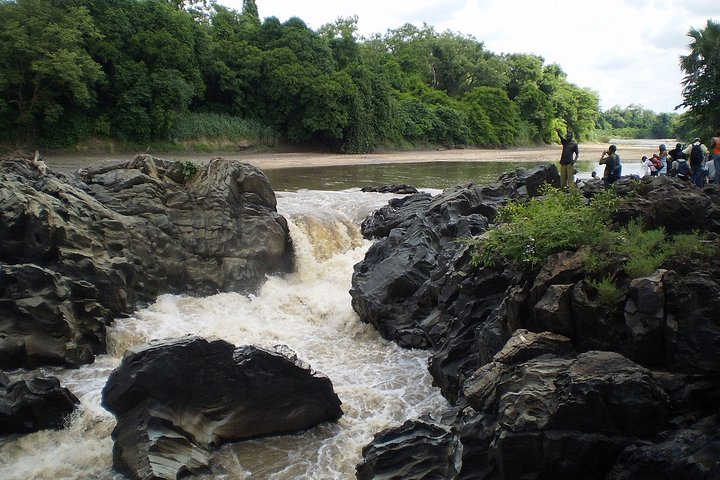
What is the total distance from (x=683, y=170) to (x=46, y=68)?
26.7m

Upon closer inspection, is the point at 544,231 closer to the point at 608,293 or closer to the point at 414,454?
Answer: the point at 608,293

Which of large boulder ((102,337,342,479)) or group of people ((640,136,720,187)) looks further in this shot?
group of people ((640,136,720,187))

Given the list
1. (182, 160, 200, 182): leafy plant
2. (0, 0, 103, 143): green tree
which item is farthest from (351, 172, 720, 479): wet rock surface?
(0, 0, 103, 143): green tree

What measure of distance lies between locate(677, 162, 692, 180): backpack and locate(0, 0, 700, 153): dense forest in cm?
1450

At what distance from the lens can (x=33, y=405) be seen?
779 cm

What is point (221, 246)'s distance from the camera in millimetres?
14414

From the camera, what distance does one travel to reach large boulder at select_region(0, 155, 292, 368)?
32.9 ft

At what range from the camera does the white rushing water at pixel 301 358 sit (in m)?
7.39

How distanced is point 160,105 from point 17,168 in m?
21.7

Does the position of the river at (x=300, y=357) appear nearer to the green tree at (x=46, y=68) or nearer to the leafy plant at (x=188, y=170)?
the leafy plant at (x=188, y=170)

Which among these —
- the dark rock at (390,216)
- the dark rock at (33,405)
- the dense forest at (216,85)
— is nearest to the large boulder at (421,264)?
the dark rock at (390,216)

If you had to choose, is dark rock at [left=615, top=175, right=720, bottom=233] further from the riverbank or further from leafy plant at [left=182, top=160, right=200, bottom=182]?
the riverbank

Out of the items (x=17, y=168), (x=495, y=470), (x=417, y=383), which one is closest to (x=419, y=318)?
(x=417, y=383)

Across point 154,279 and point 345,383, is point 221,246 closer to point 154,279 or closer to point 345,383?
point 154,279
